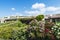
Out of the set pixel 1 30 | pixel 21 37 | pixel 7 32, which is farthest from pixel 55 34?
pixel 1 30

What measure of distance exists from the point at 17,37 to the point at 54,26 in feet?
13.4

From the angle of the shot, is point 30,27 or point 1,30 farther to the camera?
point 1,30

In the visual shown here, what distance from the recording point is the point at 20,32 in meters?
18.4

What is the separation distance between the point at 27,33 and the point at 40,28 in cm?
162

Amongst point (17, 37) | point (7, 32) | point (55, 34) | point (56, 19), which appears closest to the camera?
point (55, 34)

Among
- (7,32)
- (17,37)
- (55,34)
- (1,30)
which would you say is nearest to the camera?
(55,34)

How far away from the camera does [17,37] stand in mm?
18219

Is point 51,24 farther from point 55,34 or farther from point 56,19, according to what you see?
point 56,19

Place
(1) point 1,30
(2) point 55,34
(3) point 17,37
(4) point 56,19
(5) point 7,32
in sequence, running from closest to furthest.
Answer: (2) point 55,34 < (3) point 17,37 < (5) point 7,32 < (1) point 1,30 < (4) point 56,19

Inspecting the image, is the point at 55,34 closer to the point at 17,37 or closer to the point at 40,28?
the point at 40,28

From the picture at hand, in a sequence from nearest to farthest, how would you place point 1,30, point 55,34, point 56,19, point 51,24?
point 55,34 → point 51,24 → point 1,30 → point 56,19

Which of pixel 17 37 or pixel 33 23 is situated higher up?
pixel 33 23

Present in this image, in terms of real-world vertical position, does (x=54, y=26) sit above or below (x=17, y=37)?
above

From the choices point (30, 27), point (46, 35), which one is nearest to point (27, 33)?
point (30, 27)
